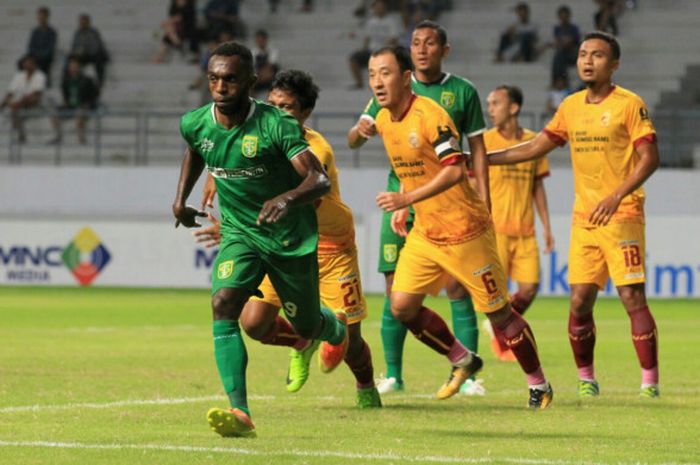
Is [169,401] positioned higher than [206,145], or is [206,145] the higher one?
[206,145]

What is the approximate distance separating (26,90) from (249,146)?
23.4 m

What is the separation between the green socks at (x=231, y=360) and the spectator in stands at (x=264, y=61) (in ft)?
67.9

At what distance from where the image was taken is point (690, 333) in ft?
58.0

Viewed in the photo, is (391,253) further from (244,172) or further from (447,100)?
(244,172)

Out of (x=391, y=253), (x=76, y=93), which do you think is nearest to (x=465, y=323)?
(x=391, y=253)

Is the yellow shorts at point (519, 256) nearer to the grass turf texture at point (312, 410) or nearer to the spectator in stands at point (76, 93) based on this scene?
the grass turf texture at point (312, 410)

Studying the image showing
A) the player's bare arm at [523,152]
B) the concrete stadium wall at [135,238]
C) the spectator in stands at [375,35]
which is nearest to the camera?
the player's bare arm at [523,152]

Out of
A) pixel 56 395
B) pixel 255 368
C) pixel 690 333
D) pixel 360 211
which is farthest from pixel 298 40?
pixel 56 395

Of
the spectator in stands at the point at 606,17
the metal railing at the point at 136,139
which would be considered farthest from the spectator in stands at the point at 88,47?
the spectator in stands at the point at 606,17

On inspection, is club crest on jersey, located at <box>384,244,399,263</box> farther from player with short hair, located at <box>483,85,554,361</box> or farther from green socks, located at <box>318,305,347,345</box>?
player with short hair, located at <box>483,85,554,361</box>

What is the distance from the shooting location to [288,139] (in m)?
8.12

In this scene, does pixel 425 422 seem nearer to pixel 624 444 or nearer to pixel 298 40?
pixel 624 444

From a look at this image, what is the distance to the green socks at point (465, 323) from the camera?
37.7 feet

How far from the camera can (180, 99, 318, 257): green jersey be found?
8195 millimetres
